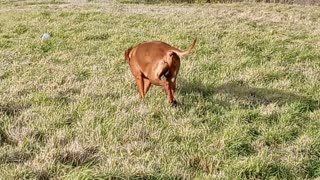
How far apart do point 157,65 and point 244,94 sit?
1.79 meters

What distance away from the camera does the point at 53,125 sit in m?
5.46

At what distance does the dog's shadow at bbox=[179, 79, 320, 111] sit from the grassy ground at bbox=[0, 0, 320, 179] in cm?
2

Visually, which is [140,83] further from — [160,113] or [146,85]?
[160,113]

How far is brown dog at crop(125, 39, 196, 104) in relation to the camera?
5.77m

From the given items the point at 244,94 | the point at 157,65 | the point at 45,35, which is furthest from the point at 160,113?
the point at 45,35

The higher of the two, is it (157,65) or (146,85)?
(157,65)

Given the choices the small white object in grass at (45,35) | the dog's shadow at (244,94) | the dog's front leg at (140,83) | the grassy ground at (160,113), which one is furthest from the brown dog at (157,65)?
the small white object in grass at (45,35)

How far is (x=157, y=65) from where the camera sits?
5.82m

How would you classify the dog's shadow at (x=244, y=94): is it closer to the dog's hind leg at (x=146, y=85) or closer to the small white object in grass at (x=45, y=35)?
the dog's hind leg at (x=146, y=85)

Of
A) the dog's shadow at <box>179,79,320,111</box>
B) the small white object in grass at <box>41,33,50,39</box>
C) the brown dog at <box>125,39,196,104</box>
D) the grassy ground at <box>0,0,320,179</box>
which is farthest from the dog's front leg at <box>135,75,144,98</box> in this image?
the small white object in grass at <box>41,33,50,39</box>

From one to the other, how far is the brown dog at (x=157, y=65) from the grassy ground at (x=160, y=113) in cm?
31

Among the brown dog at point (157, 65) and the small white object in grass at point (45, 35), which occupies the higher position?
the brown dog at point (157, 65)

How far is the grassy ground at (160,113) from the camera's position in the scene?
446cm

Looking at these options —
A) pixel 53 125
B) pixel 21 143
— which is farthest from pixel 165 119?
pixel 21 143
